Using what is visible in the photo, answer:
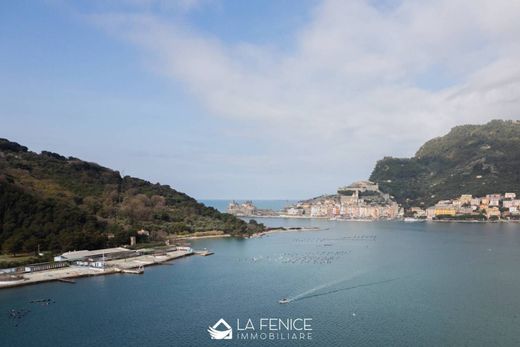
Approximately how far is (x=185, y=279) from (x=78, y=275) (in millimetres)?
6243

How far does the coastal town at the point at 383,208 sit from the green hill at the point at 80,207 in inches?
1675

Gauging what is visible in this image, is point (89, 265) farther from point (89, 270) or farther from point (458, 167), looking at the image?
point (458, 167)

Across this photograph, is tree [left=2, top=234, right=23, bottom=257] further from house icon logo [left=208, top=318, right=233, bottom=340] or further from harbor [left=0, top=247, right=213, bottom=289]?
house icon logo [left=208, top=318, right=233, bottom=340]

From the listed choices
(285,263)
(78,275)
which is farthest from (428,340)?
(78,275)

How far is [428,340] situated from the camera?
17234mm

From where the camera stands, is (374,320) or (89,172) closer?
(374,320)

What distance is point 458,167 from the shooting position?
107875mm

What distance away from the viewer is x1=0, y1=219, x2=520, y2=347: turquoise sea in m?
17.5

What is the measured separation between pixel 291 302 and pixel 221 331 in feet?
16.2

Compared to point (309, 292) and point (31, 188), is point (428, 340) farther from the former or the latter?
point (31, 188)

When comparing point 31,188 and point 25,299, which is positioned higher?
point 31,188

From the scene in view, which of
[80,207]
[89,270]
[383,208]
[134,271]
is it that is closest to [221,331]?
[134,271]

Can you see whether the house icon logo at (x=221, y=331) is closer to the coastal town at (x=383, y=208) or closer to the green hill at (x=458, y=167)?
the coastal town at (x=383, y=208)

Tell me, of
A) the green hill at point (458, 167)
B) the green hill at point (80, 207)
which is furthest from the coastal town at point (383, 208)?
the green hill at point (80, 207)
